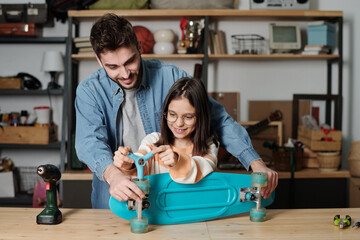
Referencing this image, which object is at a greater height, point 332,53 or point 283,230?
point 332,53

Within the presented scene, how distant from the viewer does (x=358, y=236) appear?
125cm

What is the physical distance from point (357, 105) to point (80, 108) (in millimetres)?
2790

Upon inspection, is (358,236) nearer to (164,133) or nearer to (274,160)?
(164,133)

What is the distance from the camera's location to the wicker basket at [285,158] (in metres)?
3.21

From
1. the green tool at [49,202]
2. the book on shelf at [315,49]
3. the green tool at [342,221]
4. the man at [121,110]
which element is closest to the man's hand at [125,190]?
the man at [121,110]

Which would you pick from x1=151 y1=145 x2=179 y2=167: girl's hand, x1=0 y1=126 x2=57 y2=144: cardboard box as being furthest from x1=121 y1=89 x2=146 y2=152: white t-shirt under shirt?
x1=0 y1=126 x2=57 y2=144: cardboard box

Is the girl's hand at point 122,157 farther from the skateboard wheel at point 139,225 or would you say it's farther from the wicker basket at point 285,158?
the wicker basket at point 285,158

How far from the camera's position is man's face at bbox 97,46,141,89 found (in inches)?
60.7

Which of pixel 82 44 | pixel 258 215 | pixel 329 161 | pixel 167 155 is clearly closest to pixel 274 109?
pixel 329 161

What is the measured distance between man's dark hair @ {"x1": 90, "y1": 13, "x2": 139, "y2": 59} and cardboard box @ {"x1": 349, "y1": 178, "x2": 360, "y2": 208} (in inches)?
92.5

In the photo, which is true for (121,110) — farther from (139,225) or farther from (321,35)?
(321,35)

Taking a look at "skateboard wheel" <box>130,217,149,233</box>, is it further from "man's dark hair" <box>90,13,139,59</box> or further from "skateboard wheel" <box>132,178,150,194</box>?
"man's dark hair" <box>90,13,139,59</box>

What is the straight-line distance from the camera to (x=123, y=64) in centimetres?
155

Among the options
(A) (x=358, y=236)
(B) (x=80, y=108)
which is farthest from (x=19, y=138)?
(A) (x=358, y=236)
